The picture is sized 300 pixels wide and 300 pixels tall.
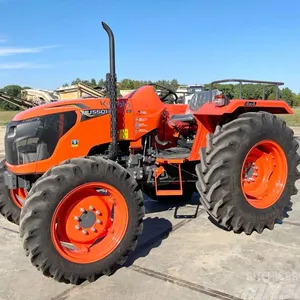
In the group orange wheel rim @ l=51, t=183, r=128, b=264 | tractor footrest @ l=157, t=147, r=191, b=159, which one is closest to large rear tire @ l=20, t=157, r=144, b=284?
orange wheel rim @ l=51, t=183, r=128, b=264

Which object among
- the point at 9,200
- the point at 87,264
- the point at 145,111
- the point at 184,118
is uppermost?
the point at 145,111

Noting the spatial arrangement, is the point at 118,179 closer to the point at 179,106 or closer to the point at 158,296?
the point at 158,296

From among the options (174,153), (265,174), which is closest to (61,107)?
(174,153)

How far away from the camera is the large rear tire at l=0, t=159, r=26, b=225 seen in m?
4.59

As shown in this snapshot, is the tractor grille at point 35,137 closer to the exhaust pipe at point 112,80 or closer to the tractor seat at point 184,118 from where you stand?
the exhaust pipe at point 112,80

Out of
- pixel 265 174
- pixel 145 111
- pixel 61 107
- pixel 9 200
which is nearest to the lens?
pixel 61 107

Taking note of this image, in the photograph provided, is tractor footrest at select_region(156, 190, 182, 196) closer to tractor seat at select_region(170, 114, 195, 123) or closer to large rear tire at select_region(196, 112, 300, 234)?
large rear tire at select_region(196, 112, 300, 234)

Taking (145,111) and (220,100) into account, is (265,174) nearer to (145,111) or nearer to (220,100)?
(220,100)

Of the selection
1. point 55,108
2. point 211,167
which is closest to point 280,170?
point 211,167

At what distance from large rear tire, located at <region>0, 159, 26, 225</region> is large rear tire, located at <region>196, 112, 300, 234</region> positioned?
2168 mm

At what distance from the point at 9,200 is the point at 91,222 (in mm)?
1469

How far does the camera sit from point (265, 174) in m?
4.86

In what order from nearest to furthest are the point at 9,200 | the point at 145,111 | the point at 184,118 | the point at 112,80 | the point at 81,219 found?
the point at 81,219 < the point at 112,80 < the point at 9,200 < the point at 145,111 < the point at 184,118

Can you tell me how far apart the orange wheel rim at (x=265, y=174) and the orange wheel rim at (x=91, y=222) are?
1732mm
